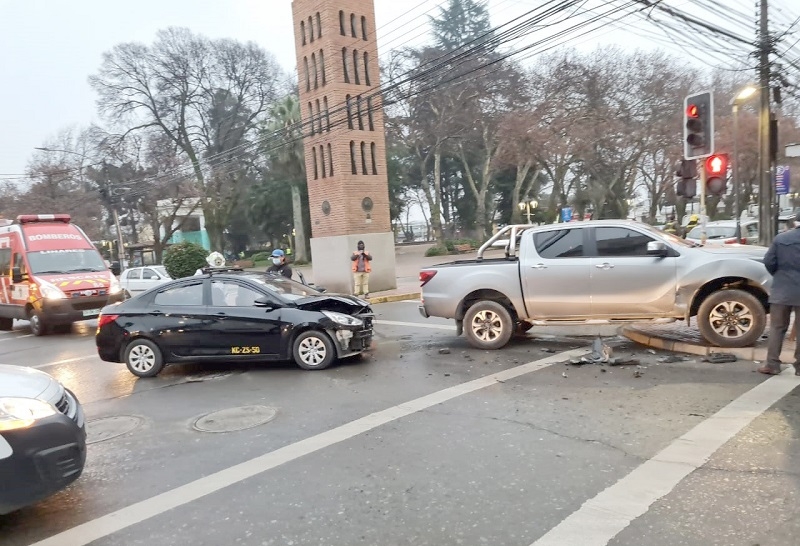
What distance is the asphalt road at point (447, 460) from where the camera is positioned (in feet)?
12.0

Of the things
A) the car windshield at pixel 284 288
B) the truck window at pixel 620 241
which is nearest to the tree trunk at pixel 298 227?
the car windshield at pixel 284 288

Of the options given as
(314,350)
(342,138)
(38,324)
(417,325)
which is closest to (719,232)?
(417,325)

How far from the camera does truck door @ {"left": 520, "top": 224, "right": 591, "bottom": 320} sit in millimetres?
8422

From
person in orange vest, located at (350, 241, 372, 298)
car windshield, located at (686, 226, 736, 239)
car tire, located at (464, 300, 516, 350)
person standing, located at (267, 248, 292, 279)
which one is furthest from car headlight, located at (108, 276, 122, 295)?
car windshield, located at (686, 226, 736, 239)

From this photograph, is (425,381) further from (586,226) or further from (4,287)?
(4,287)

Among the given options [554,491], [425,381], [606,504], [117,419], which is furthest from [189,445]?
[606,504]

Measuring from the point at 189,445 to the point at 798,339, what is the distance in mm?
6577

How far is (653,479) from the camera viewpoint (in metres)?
4.15

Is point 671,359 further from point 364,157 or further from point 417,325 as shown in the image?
point 364,157

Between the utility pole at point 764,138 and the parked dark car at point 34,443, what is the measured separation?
16.1 meters

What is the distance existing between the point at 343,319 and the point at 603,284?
377 cm

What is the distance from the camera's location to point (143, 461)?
5.16 metres

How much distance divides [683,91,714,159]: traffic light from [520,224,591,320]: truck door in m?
2.97

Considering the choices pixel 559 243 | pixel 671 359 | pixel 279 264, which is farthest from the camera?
pixel 279 264
